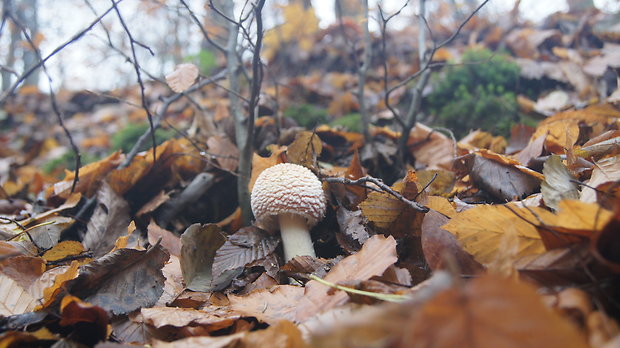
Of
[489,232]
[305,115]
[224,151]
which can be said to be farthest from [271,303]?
[305,115]

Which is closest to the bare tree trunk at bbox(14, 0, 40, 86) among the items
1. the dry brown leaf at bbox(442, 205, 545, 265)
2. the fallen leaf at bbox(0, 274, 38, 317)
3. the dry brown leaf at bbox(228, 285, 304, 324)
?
the fallen leaf at bbox(0, 274, 38, 317)

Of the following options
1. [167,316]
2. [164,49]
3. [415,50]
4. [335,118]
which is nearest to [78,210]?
[167,316]

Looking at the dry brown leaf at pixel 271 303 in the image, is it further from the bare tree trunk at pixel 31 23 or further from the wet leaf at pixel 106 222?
the bare tree trunk at pixel 31 23

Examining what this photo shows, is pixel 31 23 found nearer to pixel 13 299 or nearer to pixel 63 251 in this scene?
pixel 63 251

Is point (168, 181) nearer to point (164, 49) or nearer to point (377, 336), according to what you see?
point (377, 336)

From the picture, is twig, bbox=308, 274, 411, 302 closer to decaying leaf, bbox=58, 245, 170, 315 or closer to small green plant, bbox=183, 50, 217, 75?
decaying leaf, bbox=58, 245, 170, 315
